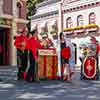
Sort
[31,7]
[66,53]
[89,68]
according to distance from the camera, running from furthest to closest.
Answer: [31,7] → [89,68] → [66,53]

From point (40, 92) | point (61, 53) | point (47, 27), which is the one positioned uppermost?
point (47, 27)

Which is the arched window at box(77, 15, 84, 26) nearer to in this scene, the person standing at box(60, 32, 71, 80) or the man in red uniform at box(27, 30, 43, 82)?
the person standing at box(60, 32, 71, 80)

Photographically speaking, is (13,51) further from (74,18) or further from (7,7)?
(74,18)

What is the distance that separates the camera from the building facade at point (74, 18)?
135 ft

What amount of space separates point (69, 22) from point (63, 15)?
137 cm

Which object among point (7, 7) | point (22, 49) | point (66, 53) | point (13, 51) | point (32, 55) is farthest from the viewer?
point (13, 51)

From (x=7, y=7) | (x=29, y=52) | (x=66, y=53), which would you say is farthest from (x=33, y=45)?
(x=7, y=7)

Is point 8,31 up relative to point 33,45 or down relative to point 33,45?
up

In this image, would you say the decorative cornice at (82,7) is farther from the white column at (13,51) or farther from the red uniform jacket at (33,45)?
the red uniform jacket at (33,45)

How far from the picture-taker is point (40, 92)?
32.1 feet

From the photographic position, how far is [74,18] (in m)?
43.4

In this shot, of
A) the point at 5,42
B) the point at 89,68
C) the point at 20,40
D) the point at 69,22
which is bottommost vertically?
the point at 89,68

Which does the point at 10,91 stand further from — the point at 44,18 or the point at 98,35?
the point at 44,18

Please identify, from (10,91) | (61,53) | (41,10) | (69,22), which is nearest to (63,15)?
(69,22)
